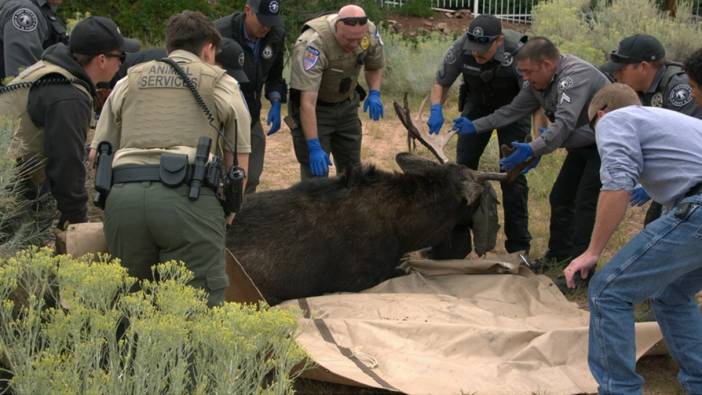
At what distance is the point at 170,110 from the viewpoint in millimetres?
4547

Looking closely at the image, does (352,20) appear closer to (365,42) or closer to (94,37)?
(365,42)

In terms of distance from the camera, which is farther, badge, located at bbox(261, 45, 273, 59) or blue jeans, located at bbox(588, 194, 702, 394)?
badge, located at bbox(261, 45, 273, 59)

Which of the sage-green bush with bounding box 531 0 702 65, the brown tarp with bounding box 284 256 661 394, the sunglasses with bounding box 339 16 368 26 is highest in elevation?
the sunglasses with bounding box 339 16 368 26

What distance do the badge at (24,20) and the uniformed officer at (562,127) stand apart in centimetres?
338

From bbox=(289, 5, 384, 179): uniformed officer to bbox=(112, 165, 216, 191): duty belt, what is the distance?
2443mm

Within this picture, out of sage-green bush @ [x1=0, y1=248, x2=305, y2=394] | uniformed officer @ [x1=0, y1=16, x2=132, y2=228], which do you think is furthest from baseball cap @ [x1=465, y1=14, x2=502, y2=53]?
sage-green bush @ [x1=0, y1=248, x2=305, y2=394]

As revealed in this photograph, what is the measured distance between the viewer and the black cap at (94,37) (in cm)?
504

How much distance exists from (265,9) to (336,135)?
52.9 inches

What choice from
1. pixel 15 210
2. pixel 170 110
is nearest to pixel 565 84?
pixel 170 110

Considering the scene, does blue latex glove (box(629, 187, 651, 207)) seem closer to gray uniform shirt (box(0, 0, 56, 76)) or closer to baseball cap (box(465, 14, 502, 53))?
baseball cap (box(465, 14, 502, 53))

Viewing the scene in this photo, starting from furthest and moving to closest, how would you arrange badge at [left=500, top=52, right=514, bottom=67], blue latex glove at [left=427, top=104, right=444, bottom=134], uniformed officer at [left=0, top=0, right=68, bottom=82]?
1. blue latex glove at [left=427, top=104, right=444, bottom=134]
2. badge at [left=500, top=52, right=514, bottom=67]
3. uniformed officer at [left=0, top=0, right=68, bottom=82]

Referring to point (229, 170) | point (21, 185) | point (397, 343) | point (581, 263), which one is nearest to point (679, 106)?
point (581, 263)

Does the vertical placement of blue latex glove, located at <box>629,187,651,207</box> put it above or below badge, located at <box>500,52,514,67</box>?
below

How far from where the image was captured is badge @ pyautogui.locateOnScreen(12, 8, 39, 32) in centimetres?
670
